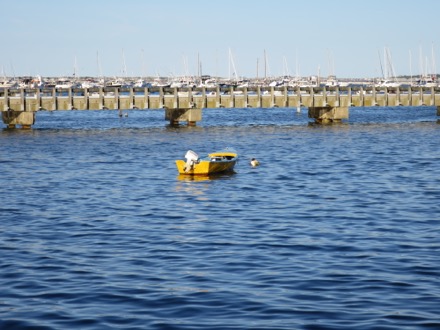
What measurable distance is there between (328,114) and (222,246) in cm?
5383

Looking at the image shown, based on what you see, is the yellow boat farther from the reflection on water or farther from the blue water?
the blue water

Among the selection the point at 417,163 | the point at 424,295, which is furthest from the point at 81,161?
the point at 424,295

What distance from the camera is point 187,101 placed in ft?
222

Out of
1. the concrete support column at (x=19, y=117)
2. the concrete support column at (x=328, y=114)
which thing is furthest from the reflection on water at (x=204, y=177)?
the concrete support column at (x=328, y=114)

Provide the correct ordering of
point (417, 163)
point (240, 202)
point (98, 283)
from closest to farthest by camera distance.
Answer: point (98, 283)
point (240, 202)
point (417, 163)

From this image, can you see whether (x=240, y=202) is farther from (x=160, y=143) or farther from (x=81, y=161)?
(x=160, y=143)

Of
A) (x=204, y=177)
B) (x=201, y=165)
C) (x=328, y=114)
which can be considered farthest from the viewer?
(x=328, y=114)

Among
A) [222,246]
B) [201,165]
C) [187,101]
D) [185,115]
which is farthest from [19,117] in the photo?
[222,246]

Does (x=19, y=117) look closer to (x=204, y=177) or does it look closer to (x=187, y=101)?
(x=187, y=101)

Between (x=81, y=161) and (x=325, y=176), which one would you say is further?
(x=81, y=161)

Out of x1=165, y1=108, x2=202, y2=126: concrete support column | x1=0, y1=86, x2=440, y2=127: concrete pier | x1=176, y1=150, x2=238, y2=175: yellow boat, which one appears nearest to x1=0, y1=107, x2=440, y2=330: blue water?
x1=176, y1=150, x2=238, y2=175: yellow boat

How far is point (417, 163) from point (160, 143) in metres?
19.8

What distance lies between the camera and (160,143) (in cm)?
5609

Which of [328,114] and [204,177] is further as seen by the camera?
[328,114]
